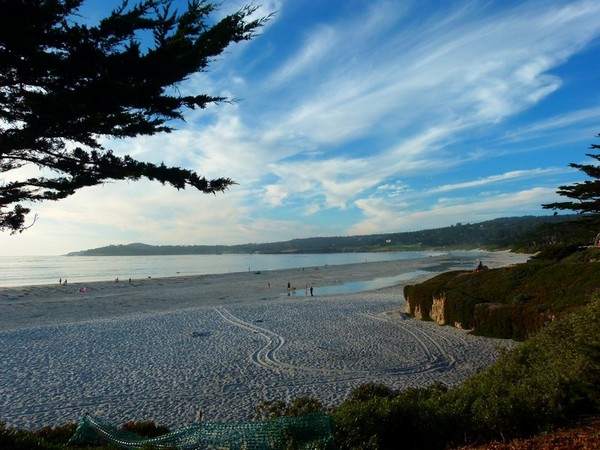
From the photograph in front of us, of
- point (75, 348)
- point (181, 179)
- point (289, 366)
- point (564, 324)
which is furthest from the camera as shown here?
point (75, 348)

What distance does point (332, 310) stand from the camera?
24328 millimetres

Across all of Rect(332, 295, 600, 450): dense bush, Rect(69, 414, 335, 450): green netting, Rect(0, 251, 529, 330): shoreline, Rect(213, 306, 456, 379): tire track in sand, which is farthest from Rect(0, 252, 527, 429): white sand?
Rect(332, 295, 600, 450): dense bush

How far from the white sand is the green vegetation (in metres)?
0.77

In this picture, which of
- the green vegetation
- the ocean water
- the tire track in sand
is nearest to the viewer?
the tire track in sand

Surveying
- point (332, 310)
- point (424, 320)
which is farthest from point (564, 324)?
point (332, 310)

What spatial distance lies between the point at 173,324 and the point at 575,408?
19133mm

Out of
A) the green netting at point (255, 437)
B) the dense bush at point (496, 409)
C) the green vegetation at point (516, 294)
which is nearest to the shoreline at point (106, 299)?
the green vegetation at point (516, 294)

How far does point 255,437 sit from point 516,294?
45.3ft

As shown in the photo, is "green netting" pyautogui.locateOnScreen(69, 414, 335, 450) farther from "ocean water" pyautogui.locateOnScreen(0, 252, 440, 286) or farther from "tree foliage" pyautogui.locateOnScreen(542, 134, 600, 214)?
"ocean water" pyautogui.locateOnScreen(0, 252, 440, 286)

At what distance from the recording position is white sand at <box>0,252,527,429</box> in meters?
10.2

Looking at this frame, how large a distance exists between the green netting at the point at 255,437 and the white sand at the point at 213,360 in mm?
3548

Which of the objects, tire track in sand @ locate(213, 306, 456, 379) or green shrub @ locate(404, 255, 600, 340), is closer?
tire track in sand @ locate(213, 306, 456, 379)

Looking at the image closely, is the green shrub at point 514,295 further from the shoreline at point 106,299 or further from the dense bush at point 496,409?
the shoreline at point 106,299

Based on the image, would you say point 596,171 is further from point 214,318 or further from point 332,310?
point 214,318
